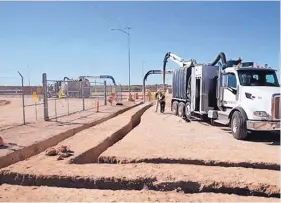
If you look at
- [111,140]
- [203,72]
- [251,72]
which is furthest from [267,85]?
[111,140]

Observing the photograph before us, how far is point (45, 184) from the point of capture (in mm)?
6629

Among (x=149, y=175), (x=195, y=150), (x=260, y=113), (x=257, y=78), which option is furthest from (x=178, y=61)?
(x=149, y=175)

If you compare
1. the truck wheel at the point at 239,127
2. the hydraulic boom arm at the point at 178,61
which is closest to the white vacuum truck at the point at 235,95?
the truck wheel at the point at 239,127

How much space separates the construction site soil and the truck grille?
1.46m

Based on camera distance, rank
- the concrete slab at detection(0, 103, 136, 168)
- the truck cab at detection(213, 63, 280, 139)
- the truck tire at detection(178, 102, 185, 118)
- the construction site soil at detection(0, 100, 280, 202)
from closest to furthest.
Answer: the construction site soil at detection(0, 100, 280, 202)
the concrete slab at detection(0, 103, 136, 168)
the truck cab at detection(213, 63, 280, 139)
the truck tire at detection(178, 102, 185, 118)

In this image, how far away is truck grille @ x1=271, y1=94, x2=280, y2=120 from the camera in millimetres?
10547

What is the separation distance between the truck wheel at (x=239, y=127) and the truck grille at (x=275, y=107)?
988mm

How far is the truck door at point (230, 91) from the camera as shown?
12.5 meters

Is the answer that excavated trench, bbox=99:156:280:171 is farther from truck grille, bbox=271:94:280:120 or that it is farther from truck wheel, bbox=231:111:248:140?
truck wheel, bbox=231:111:248:140

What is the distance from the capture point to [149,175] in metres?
6.61

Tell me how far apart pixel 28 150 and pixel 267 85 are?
853cm

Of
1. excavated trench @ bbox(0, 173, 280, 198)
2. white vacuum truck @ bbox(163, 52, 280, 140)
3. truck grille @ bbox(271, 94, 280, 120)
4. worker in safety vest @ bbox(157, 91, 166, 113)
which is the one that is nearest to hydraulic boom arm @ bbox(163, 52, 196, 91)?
white vacuum truck @ bbox(163, 52, 280, 140)

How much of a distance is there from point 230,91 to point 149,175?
7181 millimetres

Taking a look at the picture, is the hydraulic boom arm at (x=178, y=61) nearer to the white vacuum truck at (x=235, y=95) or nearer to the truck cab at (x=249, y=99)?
the white vacuum truck at (x=235, y=95)
